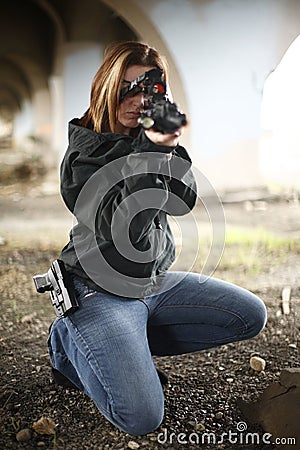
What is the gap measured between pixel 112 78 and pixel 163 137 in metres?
0.26

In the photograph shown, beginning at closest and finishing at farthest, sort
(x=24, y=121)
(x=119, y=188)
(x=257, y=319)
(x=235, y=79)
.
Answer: (x=119, y=188), (x=257, y=319), (x=235, y=79), (x=24, y=121)

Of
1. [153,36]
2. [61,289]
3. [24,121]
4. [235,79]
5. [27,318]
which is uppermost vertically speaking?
[153,36]

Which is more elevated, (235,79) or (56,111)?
(235,79)

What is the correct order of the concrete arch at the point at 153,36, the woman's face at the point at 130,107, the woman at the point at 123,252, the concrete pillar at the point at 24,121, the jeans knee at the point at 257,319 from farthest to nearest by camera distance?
1. the concrete pillar at the point at 24,121
2. the concrete arch at the point at 153,36
3. the jeans knee at the point at 257,319
4. the woman's face at the point at 130,107
5. the woman at the point at 123,252

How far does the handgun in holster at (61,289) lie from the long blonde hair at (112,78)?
1.02 feet

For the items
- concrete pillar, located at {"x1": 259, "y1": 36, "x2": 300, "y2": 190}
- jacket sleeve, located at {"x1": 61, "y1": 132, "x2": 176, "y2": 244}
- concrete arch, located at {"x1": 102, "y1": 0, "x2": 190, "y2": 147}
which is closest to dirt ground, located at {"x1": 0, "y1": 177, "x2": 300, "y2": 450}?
jacket sleeve, located at {"x1": 61, "y1": 132, "x2": 176, "y2": 244}

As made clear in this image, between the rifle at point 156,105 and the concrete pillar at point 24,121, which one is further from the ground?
the rifle at point 156,105

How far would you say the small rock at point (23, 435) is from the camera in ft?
4.58

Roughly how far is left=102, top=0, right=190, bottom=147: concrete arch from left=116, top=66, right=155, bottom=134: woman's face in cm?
289

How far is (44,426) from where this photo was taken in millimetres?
1426

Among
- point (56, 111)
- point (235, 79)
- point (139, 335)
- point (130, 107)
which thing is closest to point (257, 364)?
point (139, 335)

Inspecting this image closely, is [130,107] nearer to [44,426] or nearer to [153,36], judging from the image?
[44,426]

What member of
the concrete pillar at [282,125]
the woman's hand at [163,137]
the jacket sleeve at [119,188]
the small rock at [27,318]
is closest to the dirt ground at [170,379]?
the small rock at [27,318]

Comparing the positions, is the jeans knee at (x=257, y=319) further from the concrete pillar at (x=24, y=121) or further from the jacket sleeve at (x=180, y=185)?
the concrete pillar at (x=24, y=121)
